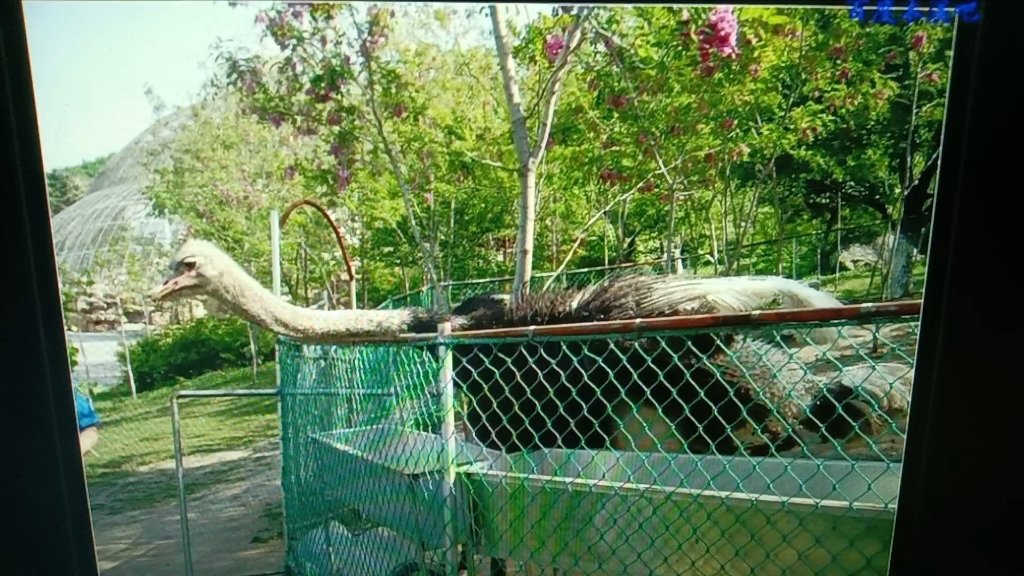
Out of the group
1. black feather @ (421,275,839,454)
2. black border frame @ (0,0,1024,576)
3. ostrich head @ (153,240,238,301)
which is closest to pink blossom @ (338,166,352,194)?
ostrich head @ (153,240,238,301)

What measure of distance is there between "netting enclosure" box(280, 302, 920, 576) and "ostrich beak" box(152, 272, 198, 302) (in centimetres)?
33

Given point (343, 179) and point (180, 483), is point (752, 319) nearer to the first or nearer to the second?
point (343, 179)

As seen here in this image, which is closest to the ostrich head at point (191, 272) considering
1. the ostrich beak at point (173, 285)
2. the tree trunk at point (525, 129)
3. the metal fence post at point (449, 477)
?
the ostrich beak at point (173, 285)

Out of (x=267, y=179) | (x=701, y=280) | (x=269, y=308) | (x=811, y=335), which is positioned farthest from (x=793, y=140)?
(x=269, y=308)

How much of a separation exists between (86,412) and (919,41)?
36.9 inches

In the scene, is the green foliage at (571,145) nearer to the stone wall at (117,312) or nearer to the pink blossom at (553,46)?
the pink blossom at (553,46)

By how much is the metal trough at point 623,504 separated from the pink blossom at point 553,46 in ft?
2.06

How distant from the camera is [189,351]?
1.05 m

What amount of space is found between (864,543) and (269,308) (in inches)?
38.8

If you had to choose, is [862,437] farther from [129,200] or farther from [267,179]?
[129,200]

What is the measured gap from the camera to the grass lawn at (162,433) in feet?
2.93

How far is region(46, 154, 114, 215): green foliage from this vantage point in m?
0.65

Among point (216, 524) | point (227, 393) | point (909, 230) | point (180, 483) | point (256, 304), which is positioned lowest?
point (216, 524)

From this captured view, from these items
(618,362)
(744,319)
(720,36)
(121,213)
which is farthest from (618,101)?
(121,213)
